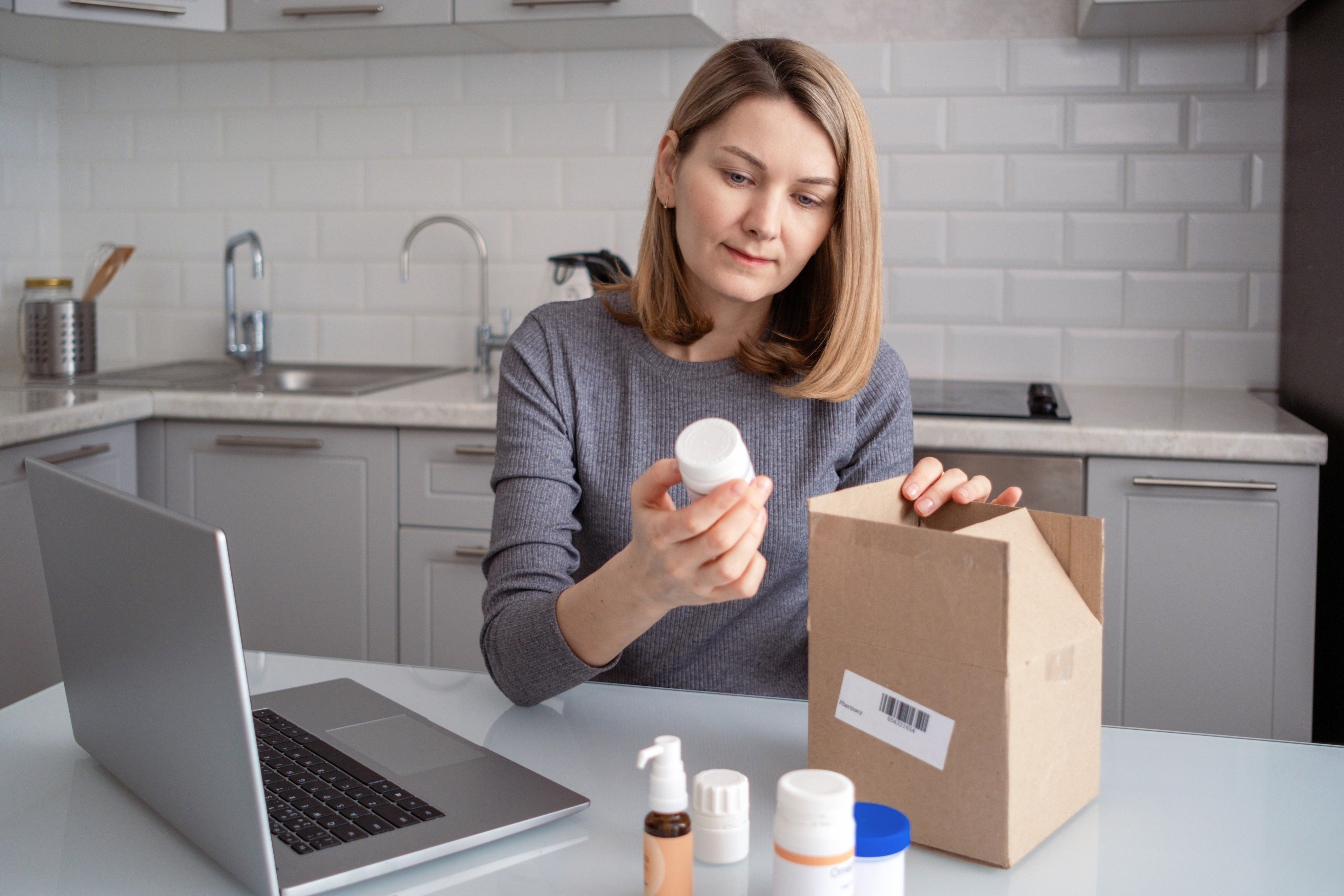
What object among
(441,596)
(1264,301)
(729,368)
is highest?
(1264,301)

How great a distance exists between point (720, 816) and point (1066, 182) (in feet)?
6.95

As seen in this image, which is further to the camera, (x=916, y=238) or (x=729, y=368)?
(x=916, y=238)

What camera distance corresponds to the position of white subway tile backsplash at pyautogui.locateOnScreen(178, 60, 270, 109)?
2.90 metres

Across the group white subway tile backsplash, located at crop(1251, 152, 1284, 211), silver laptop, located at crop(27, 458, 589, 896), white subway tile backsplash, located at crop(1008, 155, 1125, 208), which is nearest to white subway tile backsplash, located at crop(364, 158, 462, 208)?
white subway tile backsplash, located at crop(1008, 155, 1125, 208)

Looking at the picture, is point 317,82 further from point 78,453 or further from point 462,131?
point 78,453

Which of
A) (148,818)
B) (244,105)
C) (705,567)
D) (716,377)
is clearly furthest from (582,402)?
(244,105)

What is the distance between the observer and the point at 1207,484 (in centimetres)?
194

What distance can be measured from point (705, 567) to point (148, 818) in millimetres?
417

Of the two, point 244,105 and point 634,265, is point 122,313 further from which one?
point 634,265

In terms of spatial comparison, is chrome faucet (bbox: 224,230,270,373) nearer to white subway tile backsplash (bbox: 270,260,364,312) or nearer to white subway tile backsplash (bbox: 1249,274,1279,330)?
white subway tile backsplash (bbox: 270,260,364,312)

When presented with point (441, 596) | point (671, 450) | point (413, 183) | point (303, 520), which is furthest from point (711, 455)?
point (413, 183)

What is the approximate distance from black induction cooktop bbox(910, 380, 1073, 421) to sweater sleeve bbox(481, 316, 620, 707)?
28.8 inches

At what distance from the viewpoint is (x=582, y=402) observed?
1.38 meters

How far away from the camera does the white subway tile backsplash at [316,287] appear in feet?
9.50
